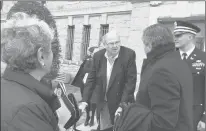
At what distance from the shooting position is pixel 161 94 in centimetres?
204

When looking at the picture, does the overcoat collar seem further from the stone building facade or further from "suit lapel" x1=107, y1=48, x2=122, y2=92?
the stone building facade

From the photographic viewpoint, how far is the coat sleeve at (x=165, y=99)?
203 cm

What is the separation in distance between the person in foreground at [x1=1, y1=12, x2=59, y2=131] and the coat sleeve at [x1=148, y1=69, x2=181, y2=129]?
1.01 metres

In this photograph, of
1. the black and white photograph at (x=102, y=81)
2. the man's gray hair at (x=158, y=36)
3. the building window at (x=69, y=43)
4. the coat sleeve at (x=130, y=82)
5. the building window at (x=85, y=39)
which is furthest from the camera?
the building window at (x=69, y=43)

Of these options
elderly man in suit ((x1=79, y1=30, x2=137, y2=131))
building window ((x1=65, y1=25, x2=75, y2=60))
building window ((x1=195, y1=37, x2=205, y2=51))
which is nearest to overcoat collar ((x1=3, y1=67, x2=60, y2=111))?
elderly man in suit ((x1=79, y1=30, x2=137, y2=131))

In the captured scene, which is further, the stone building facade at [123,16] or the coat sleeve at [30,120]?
the stone building facade at [123,16]

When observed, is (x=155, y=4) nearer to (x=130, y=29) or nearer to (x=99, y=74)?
(x=130, y=29)

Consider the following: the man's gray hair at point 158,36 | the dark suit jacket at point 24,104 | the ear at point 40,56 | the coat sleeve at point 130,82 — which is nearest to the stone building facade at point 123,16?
the coat sleeve at point 130,82

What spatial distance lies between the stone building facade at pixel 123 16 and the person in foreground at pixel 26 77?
681 centimetres

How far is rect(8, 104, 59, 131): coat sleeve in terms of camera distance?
41.1 inches

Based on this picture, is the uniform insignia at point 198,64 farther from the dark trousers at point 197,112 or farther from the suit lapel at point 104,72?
the suit lapel at point 104,72

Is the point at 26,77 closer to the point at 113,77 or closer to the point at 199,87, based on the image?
the point at 113,77

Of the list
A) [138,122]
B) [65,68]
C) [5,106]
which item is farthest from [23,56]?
[65,68]

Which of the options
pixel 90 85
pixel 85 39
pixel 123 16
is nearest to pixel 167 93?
pixel 90 85
